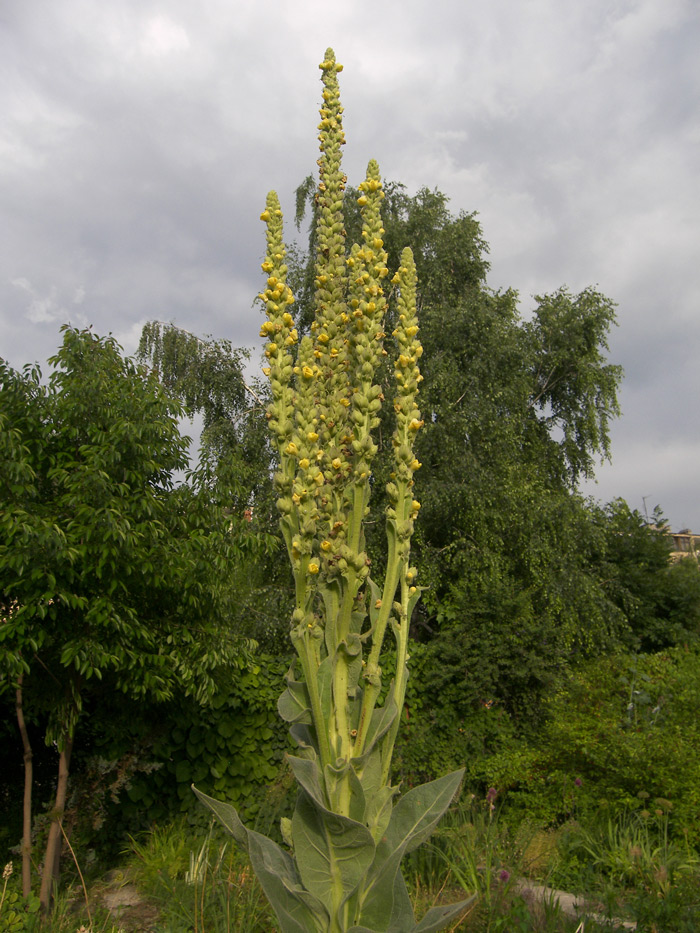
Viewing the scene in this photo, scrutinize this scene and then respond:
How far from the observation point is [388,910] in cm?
188

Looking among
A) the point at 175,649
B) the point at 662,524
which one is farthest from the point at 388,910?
the point at 662,524

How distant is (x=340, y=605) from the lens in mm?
2004

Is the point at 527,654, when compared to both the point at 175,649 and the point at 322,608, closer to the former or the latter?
the point at 175,649

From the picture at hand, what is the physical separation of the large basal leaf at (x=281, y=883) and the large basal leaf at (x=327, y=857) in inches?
1.5

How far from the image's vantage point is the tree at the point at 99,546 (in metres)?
4.29

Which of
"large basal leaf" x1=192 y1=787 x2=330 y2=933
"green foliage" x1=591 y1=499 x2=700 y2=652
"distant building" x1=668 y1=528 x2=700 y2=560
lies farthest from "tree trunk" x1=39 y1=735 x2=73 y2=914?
"distant building" x1=668 y1=528 x2=700 y2=560

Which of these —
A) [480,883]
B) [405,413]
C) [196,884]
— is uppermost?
[405,413]

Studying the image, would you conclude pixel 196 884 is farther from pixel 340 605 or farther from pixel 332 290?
pixel 332 290

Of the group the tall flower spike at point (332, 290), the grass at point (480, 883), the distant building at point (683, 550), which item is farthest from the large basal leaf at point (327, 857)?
the distant building at point (683, 550)

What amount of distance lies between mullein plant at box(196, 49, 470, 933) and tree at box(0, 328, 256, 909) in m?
2.59

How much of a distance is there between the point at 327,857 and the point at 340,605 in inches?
27.5

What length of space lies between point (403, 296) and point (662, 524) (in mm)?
19377

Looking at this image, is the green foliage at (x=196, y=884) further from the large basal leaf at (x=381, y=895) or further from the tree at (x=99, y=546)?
the large basal leaf at (x=381, y=895)

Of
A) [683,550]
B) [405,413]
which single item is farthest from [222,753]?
[683,550]
